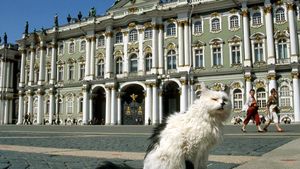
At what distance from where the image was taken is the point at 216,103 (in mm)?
3564

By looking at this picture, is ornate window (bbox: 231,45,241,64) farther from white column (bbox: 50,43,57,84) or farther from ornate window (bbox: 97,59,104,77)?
white column (bbox: 50,43,57,84)

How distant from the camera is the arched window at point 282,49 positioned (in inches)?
1296

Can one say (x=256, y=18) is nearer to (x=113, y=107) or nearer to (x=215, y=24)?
(x=215, y=24)

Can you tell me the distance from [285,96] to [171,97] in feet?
39.5

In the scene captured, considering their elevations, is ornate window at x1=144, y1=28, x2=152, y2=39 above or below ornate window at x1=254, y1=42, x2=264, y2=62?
above

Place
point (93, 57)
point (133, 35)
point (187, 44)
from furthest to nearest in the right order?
point (93, 57)
point (133, 35)
point (187, 44)

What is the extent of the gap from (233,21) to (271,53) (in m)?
5.31

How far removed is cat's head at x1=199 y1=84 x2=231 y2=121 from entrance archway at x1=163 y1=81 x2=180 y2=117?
34.5m

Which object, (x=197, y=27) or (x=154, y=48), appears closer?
(x=197, y=27)

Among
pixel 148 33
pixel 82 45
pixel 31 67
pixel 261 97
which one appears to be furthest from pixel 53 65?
pixel 261 97

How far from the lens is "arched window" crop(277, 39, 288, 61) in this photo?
32.9 meters

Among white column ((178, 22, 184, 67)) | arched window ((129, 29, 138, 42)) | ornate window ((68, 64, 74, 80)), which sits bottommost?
ornate window ((68, 64, 74, 80))

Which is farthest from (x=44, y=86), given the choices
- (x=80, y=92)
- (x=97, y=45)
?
(x=97, y=45)

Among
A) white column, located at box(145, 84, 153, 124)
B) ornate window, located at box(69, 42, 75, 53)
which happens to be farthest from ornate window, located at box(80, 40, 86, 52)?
white column, located at box(145, 84, 153, 124)
